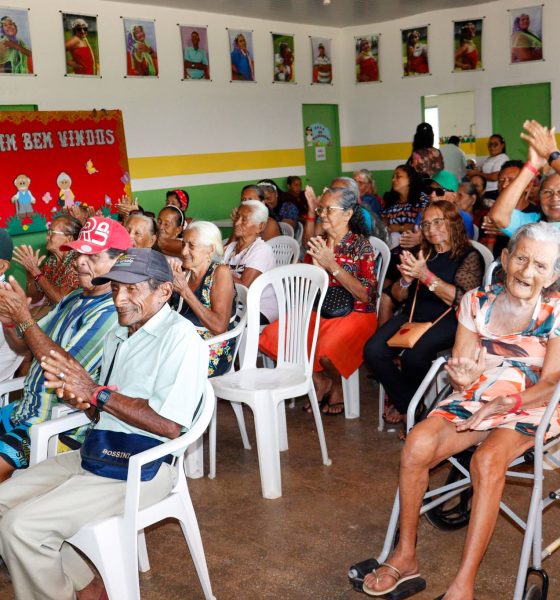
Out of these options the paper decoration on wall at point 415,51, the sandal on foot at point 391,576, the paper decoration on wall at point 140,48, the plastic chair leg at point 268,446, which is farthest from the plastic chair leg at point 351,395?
the paper decoration on wall at point 415,51

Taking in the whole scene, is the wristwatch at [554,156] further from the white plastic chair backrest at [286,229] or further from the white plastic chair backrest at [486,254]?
the white plastic chair backrest at [286,229]

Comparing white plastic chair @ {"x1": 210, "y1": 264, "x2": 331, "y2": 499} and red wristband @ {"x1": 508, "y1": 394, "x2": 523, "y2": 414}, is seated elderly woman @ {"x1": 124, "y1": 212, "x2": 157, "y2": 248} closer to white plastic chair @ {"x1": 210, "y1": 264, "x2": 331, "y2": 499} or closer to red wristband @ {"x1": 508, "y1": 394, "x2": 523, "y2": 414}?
white plastic chair @ {"x1": 210, "y1": 264, "x2": 331, "y2": 499}

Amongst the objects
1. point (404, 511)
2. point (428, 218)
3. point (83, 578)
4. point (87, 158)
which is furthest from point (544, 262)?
point (87, 158)

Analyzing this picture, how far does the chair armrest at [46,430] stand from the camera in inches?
105

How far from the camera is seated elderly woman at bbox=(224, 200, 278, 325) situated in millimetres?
4555

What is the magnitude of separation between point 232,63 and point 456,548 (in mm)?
8459

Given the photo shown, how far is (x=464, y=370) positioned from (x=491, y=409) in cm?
21

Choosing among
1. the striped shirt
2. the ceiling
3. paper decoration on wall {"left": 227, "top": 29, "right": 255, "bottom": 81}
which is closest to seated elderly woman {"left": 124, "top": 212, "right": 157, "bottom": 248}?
the striped shirt

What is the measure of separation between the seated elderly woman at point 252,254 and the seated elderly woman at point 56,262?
39.9 inches

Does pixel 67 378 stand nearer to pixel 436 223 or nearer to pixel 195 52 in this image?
pixel 436 223

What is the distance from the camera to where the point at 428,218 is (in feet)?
12.5

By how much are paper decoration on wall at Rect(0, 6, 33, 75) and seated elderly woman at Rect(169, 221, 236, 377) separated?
16.2 feet

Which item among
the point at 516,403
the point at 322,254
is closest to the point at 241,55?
the point at 322,254

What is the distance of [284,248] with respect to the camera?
18.5 feet
